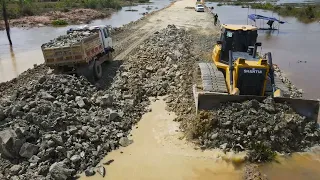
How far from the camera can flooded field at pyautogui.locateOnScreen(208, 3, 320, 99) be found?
17219 mm

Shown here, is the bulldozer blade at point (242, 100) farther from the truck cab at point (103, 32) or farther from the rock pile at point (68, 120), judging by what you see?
the truck cab at point (103, 32)

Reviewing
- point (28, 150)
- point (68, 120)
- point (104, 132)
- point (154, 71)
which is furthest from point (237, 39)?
point (28, 150)

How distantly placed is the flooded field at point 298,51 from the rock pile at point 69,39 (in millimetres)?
10842

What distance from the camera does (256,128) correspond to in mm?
9352

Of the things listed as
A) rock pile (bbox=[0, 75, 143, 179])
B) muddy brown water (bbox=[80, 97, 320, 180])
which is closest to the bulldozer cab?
muddy brown water (bbox=[80, 97, 320, 180])

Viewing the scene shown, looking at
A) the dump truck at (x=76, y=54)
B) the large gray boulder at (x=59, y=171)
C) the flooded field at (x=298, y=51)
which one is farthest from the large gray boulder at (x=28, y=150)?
the flooded field at (x=298, y=51)

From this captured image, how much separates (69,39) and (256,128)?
974 cm

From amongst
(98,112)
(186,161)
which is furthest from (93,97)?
(186,161)

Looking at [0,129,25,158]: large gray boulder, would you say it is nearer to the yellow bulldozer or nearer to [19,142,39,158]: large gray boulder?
[19,142,39,158]: large gray boulder

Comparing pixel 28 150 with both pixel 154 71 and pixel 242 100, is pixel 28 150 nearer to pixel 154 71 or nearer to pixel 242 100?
pixel 242 100

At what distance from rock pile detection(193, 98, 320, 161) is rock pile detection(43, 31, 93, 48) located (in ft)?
24.8

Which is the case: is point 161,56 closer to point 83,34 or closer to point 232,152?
point 83,34

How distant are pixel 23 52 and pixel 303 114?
2226 centimetres

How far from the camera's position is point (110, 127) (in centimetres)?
1030
